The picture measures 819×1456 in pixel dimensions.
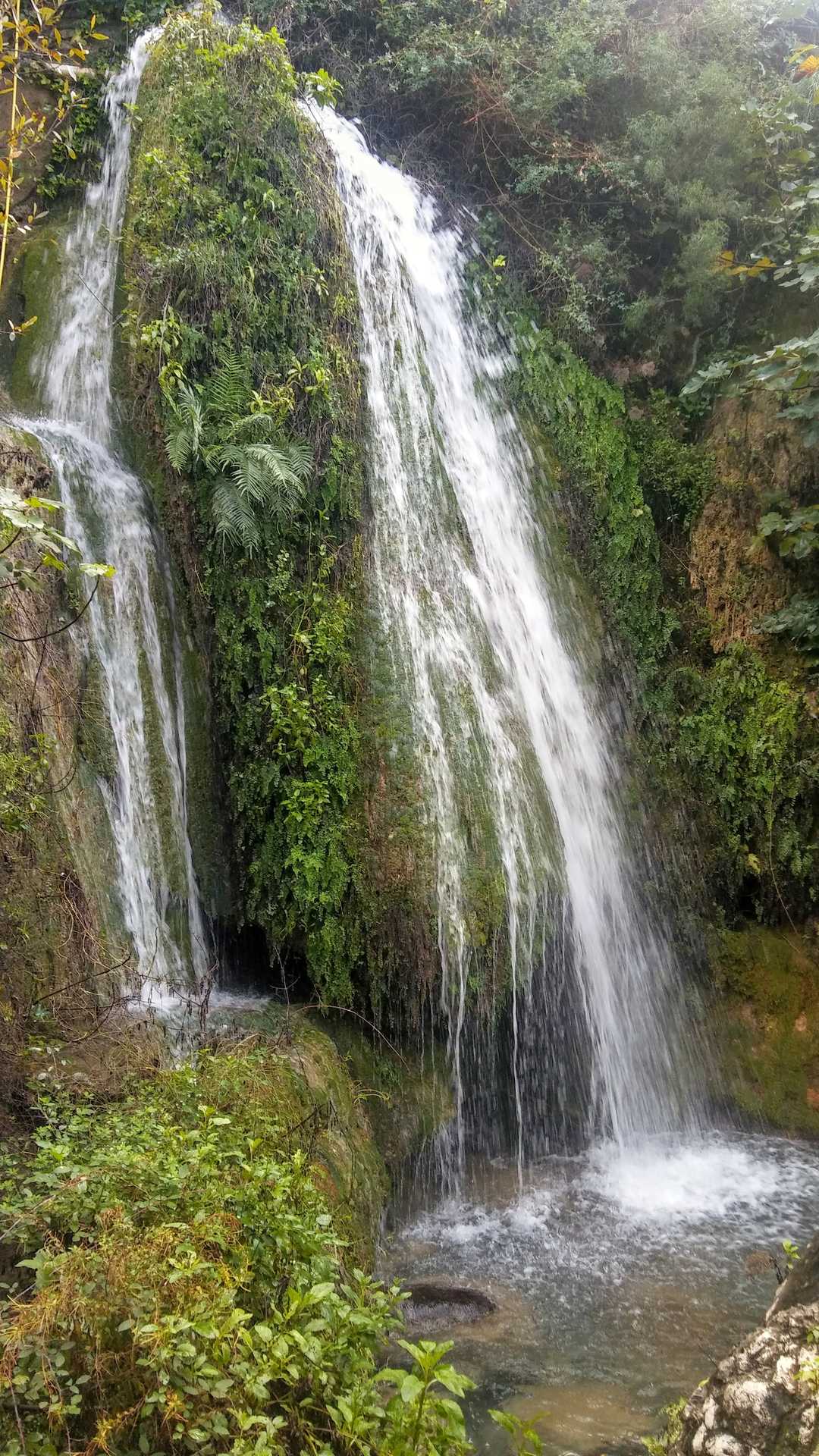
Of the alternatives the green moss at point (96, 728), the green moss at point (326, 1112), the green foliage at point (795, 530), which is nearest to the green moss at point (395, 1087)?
the green moss at point (326, 1112)

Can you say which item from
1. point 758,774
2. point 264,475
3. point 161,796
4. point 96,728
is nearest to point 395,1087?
point 161,796

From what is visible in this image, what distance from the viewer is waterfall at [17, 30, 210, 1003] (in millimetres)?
6242

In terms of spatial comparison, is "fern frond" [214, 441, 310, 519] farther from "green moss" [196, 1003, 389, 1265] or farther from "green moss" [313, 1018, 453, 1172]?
"green moss" [313, 1018, 453, 1172]

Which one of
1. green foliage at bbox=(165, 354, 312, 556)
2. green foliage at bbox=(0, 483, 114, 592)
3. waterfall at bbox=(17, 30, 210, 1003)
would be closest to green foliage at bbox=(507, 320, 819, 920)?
green foliage at bbox=(165, 354, 312, 556)

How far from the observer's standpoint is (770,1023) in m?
7.84

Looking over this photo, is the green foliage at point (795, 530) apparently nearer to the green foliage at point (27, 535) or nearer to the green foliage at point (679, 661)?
the green foliage at point (679, 661)

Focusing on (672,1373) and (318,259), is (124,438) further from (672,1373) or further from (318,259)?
(672,1373)

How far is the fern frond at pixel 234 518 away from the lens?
6.50 metres

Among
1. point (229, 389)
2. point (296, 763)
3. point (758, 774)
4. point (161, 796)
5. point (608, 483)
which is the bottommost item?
point (758, 774)

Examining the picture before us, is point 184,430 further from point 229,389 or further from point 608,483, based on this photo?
point 608,483

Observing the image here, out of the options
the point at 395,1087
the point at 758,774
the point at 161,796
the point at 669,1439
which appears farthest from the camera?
the point at 758,774

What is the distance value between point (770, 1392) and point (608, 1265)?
9.89ft

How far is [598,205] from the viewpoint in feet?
34.4

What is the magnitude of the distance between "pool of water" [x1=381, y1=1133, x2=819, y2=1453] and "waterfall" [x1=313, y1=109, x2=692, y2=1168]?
1.76 ft
